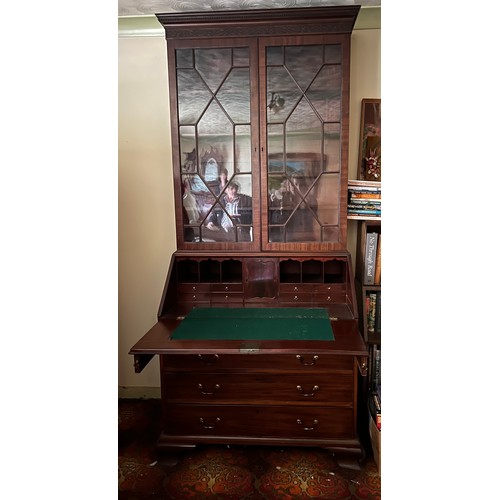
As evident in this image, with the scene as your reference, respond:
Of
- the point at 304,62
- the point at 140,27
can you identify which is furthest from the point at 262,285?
the point at 140,27

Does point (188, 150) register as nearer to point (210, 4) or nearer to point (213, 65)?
point (213, 65)

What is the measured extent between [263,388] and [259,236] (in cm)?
77

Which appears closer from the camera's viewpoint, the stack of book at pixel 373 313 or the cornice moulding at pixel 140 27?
the stack of book at pixel 373 313

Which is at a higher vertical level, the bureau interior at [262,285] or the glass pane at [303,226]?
the glass pane at [303,226]

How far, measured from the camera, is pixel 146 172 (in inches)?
94.7

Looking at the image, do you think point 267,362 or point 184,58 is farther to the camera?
point 184,58

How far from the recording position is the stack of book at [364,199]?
209cm

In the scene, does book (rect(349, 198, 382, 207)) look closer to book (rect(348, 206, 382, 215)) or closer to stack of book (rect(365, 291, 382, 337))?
book (rect(348, 206, 382, 215))

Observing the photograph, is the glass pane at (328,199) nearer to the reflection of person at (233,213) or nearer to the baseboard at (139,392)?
the reflection of person at (233,213)

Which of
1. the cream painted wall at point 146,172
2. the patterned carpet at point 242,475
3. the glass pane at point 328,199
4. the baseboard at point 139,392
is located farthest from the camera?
the baseboard at point 139,392

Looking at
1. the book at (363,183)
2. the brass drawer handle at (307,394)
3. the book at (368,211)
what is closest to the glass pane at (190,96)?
the book at (363,183)
